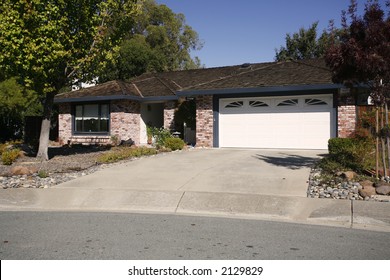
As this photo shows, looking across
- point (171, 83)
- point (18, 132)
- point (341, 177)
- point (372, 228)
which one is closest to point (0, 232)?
point (372, 228)

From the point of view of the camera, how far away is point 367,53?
912 centimetres

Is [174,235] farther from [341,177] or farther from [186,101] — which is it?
[186,101]

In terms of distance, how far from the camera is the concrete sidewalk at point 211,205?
7.02m

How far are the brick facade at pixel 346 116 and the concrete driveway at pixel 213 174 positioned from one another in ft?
5.56

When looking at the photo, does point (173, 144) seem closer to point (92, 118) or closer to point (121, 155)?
point (121, 155)

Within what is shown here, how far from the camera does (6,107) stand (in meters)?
23.0

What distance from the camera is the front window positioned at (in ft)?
72.5

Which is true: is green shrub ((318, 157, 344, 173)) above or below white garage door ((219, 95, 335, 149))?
below

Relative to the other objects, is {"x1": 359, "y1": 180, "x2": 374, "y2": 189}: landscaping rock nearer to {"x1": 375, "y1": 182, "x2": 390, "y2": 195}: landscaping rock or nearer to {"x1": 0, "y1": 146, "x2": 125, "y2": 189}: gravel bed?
{"x1": 375, "y1": 182, "x2": 390, "y2": 195}: landscaping rock

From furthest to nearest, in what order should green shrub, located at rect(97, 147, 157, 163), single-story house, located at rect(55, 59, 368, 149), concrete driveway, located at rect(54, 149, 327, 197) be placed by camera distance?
single-story house, located at rect(55, 59, 368, 149), green shrub, located at rect(97, 147, 157, 163), concrete driveway, located at rect(54, 149, 327, 197)

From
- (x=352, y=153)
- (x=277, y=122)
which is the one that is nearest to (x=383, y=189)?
(x=352, y=153)

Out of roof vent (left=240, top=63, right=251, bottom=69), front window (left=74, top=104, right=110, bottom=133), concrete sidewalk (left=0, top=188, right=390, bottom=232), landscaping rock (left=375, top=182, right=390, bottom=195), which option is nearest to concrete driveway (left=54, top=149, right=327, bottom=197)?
concrete sidewalk (left=0, top=188, right=390, bottom=232)

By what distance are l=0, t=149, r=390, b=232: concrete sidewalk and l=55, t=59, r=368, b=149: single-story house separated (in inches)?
179

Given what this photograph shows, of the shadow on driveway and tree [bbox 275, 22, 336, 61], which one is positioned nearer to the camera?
the shadow on driveway
